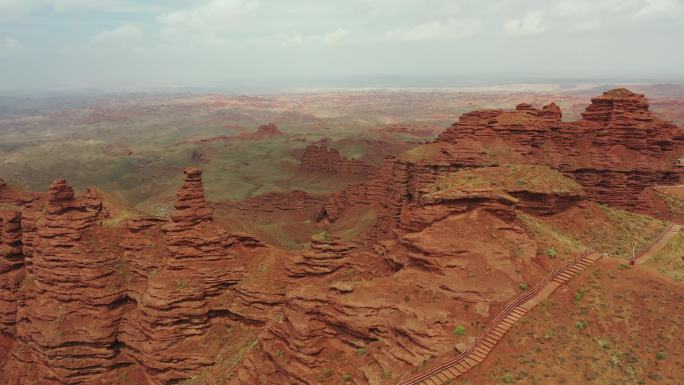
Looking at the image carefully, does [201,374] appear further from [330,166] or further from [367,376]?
[330,166]

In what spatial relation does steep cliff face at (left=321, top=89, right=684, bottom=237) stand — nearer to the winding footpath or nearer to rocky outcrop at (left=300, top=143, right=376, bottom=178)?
the winding footpath

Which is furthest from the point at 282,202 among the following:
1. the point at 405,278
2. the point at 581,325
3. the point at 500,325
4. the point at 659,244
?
the point at 581,325

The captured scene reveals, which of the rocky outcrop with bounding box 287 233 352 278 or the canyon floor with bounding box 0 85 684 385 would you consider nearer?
the canyon floor with bounding box 0 85 684 385

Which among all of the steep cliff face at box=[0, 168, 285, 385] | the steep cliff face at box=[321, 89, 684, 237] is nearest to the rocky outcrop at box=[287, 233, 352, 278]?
the steep cliff face at box=[0, 168, 285, 385]

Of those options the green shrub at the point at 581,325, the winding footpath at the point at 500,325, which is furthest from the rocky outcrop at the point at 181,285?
the green shrub at the point at 581,325

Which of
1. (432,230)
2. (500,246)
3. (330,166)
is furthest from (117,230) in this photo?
(330,166)
